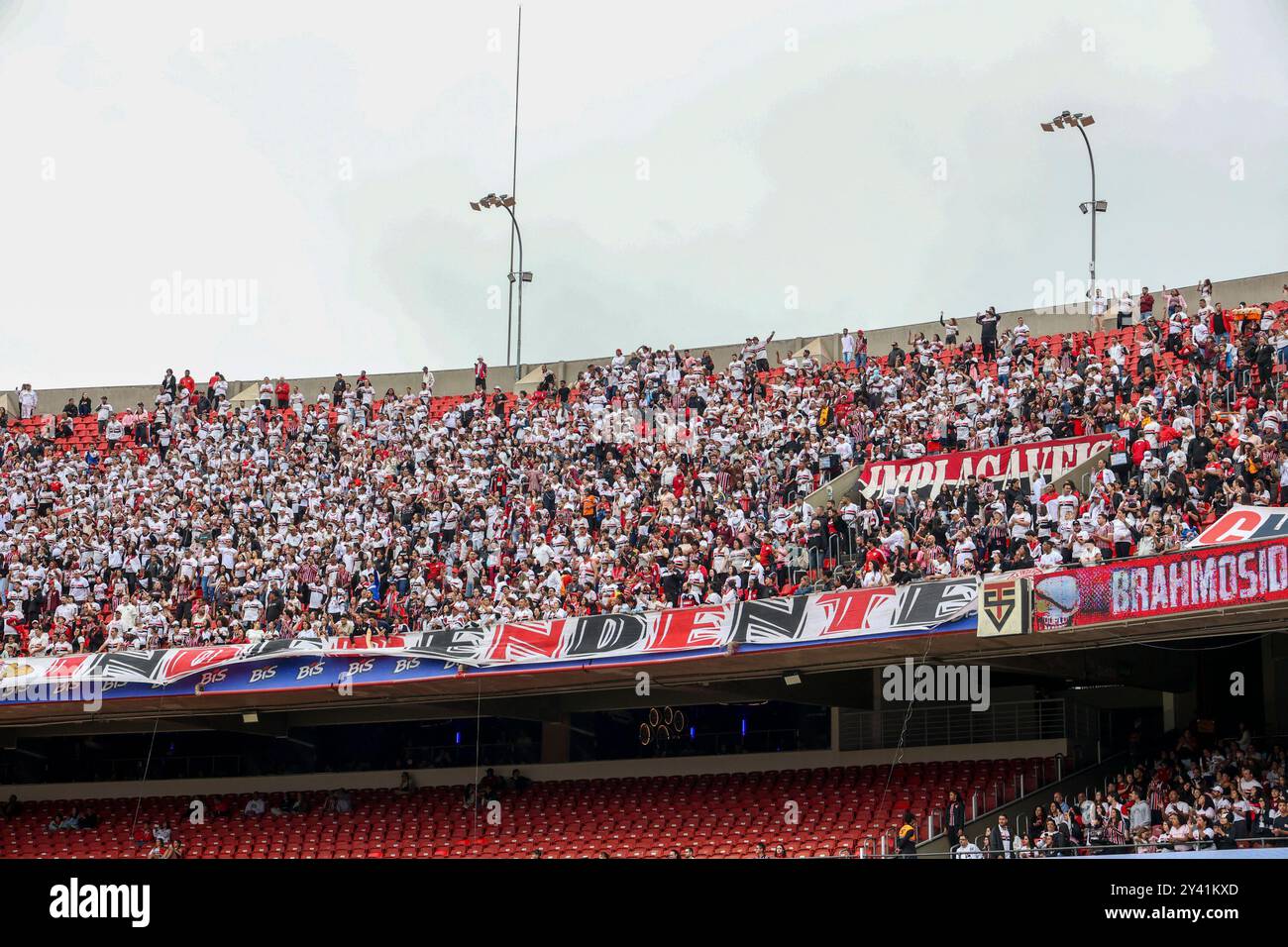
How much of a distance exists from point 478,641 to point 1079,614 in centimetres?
996

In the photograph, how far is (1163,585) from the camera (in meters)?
21.2

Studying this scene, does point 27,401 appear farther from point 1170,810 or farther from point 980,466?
point 1170,810

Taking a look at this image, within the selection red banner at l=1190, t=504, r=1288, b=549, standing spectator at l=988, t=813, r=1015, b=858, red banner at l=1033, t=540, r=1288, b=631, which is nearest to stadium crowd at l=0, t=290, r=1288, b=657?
red banner at l=1033, t=540, r=1288, b=631

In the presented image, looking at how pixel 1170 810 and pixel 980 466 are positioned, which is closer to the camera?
pixel 1170 810

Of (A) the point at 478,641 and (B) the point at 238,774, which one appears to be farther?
(B) the point at 238,774

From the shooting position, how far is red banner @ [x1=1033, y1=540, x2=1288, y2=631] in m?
20.3

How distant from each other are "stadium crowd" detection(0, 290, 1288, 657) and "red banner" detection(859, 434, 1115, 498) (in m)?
0.36

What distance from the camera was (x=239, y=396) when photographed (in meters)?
43.2

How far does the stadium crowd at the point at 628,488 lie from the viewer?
25375 millimetres

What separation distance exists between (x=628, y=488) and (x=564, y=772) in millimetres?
5565

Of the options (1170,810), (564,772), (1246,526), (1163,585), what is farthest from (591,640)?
(1246,526)

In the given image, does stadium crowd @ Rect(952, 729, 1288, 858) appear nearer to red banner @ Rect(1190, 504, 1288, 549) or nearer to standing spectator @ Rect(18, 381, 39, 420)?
red banner @ Rect(1190, 504, 1288, 549)
